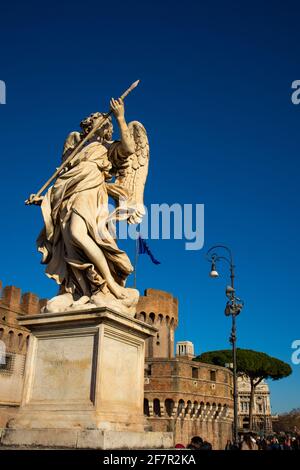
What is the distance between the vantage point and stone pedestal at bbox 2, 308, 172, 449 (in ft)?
12.3

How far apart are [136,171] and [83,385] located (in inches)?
99.4

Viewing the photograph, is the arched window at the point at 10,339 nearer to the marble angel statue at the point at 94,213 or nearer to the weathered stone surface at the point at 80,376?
the marble angel statue at the point at 94,213

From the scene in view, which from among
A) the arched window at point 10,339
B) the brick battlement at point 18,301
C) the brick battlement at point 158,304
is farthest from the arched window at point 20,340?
the brick battlement at point 158,304

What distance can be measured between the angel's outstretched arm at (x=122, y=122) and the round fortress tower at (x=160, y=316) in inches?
1646

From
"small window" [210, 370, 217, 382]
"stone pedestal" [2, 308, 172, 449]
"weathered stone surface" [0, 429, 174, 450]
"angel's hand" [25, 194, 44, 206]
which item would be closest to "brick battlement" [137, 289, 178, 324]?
"small window" [210, 370, 217, 382]

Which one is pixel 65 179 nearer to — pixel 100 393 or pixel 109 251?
pixel 109 251

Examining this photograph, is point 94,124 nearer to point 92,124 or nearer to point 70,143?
point 92,124

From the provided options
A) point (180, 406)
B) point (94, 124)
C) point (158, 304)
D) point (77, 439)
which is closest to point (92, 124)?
point (94, 124)

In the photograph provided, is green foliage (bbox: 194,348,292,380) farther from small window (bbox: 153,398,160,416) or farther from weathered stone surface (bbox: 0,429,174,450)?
weathered stone surface (bbox: 0,429,174,450)

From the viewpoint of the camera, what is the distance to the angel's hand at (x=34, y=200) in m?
4.99

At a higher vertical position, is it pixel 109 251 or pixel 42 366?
pixel 109 251

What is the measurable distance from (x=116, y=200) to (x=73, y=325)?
5.38 feet

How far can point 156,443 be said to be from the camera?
164 inches
